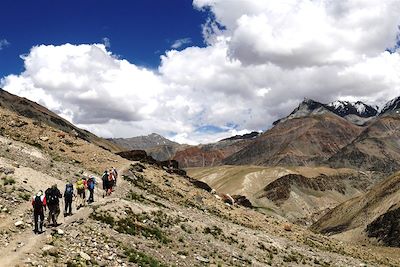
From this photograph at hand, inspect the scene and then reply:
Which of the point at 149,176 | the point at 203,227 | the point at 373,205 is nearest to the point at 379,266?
the point at 203,227

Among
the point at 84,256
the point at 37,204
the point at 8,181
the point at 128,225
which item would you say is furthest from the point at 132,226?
the point at 8,181

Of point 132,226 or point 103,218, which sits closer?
point 103,218

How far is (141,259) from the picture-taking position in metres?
29.1

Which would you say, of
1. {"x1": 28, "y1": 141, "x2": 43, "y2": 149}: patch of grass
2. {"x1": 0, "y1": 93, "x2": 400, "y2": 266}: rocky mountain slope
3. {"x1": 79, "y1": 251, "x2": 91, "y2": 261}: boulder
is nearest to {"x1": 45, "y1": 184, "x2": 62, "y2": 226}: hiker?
{"x1": 0, "y1": 93, "x2": 400, "y2": 266}: rocky mountain slope

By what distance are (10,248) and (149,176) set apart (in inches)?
1512

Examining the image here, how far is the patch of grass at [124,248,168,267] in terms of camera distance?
93.5 ft

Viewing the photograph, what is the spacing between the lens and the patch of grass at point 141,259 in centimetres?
2848

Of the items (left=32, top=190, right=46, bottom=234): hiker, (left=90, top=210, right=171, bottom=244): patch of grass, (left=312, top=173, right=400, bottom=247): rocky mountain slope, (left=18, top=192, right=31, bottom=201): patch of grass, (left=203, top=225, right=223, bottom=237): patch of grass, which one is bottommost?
(left=312, top=173, right=400, bottom=247): rocky mountain slope

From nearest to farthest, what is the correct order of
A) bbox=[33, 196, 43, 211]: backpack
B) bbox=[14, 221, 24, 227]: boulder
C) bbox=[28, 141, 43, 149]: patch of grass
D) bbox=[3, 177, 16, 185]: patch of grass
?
bbox=[33, 196, 43, 211]: backpack
bbox=[14, 221, 24, 227]: boulder
bbox=[3, 177, 16, 185]: patch of grass
bbox=[28, 141, 43, 149]: patch of grass

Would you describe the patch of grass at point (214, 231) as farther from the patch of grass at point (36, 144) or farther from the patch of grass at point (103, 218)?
the patch of grass at point (36, 144)

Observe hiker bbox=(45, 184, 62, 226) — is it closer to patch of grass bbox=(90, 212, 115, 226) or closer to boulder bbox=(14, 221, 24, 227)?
boulder bbox=(14, 221, 24, 227)

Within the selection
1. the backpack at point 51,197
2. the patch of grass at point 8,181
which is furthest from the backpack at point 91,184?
the backpack at point 51,197

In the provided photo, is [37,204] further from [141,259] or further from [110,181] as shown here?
[110,181]

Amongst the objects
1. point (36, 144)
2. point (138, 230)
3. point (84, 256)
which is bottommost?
point (84, 256)
